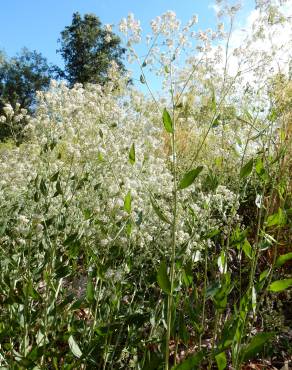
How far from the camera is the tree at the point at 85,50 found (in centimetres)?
2616

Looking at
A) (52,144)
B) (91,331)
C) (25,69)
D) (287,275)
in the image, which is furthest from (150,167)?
(25,69)

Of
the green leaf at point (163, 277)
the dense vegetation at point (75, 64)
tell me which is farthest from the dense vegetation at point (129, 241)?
the dense vegetation at point (75, 64)

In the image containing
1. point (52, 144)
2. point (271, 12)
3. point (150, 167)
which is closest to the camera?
point (52, 144)

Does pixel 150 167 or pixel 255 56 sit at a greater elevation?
pixel 255 56

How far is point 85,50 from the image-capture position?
26.8m

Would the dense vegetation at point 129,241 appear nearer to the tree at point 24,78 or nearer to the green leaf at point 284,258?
the green leaf at point 284,258

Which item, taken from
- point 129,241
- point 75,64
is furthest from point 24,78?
point 129,241

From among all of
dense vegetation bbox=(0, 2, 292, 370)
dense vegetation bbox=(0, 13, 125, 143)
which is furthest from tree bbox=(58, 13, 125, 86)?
dense vegetation bbox=(0, 2, 292, 370)

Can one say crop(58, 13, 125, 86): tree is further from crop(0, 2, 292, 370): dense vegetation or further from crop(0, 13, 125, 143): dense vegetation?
crop(0, 2, 292, 370): dense vegetation

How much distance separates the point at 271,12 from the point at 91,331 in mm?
1601

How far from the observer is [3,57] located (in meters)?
30.0

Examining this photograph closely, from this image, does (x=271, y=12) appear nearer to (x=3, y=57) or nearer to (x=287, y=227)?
(x=287, y=227)

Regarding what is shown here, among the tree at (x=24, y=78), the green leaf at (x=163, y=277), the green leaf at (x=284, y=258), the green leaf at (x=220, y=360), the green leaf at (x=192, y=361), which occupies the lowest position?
the green leaf at (x=220, y=360)

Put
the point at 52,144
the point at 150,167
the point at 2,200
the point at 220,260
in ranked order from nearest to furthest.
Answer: the point at 220,260, the point at 52,144, the point at 150,167, the point at 2,200
